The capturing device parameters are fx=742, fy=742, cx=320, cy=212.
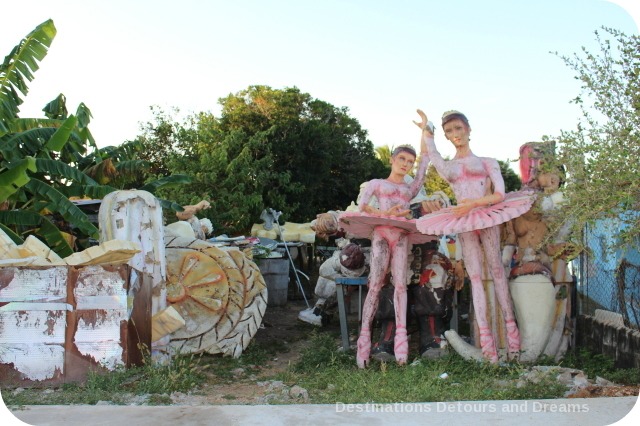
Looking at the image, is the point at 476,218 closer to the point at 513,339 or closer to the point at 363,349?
the point at 513,339

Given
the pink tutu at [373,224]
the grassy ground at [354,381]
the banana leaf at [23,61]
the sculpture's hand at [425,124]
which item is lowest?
the grassy ground at [354,381]

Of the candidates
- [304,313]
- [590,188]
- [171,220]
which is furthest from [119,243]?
[171,220]

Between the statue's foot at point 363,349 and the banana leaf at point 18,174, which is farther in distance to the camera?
the banana leaf at point 18,174

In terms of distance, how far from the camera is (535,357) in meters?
6.79

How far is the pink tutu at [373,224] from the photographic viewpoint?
6883 mm

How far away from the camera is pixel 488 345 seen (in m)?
6.64

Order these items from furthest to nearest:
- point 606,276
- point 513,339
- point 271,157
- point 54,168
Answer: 1. point 271,157
2. point 54,168
3. point 606,276
4. point 513,339

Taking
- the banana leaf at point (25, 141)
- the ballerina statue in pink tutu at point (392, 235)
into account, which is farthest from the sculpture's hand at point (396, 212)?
the banana leaf at point (25, 141)

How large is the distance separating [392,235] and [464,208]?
0.76 meters

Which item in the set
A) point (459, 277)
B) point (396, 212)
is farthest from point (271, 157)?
point (396, 212)

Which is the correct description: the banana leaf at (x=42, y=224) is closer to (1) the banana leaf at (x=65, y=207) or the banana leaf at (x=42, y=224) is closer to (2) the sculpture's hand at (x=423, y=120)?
(1) the banana leaf at (x=65, y=207)

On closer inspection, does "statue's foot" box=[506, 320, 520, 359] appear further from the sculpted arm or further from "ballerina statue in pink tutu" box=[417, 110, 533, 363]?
the sculpted arm

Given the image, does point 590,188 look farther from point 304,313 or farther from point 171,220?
point 171,220

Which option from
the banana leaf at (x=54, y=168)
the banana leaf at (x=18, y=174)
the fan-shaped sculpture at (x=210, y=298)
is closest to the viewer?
the fan-shaped sculpture at (x=210, y=298)
